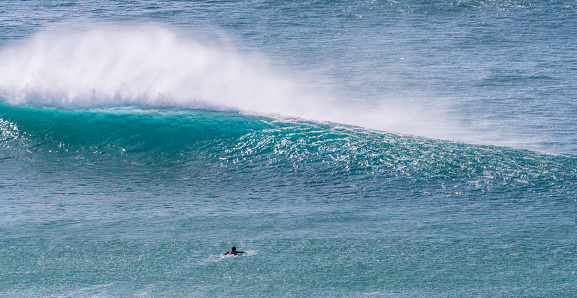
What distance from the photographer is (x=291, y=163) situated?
42219 mm

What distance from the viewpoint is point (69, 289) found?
90.2 ft

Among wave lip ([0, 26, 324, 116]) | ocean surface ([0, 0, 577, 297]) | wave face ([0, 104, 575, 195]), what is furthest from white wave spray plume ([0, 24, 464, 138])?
wave face ([0, 104, 575, 195])

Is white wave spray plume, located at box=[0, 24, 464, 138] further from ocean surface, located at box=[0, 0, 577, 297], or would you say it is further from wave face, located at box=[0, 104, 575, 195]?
wave face, located at box=[0, 104, 575, 195]

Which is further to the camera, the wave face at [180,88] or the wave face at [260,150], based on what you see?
the wave face at [180,88]

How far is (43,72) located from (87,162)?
39.6 feet

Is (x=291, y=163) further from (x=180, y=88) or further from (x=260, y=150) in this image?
(x=180, y=88)

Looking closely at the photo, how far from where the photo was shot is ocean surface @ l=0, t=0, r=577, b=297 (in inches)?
1142

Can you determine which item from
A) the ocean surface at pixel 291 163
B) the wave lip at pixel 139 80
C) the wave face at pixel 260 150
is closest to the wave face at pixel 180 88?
the wave lip at pixel 139 80

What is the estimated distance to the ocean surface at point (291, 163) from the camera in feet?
95.1

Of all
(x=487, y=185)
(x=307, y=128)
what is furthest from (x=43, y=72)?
(x=487, y=185)

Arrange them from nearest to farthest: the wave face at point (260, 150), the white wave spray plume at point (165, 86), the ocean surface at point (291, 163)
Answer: the ocean surface at point (291, 163) < the wave face at point (260, 150) < the white wave spray plume at point (165, 86)

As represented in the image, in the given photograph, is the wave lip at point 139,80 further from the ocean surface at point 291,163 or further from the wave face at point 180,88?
the ocean surface at point 291,163

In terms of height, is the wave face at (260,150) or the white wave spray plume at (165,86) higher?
the white wave spray plume at (165,86)

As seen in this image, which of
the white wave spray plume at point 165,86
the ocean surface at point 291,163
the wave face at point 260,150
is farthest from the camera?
the white wave spray plume at point 165,86
